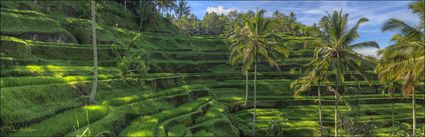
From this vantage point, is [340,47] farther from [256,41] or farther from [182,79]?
[182,79]

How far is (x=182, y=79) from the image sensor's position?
33.8 meters

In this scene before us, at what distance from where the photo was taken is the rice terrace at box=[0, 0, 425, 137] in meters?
14.0

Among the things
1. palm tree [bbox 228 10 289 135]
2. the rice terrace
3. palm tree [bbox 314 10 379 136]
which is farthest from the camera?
palm tree [bbox 228 10 289 135]

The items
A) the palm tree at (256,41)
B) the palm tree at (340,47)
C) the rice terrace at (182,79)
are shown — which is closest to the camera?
the rice terrace at (182,79)

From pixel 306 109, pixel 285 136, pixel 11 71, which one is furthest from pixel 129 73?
pixel 306 109

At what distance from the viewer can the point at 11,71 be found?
16.0m

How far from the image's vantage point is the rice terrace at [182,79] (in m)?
14.0

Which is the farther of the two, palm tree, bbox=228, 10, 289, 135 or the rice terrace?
palm tree, bbox=228, 10, 289, 135

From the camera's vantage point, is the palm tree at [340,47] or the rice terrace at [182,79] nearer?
the rice terrace at [182,79]

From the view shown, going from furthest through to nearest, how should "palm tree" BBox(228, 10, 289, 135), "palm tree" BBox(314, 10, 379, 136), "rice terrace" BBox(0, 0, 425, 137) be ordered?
"palm tree" BBox(228, 10, 289, 135)
"palm tree" BBox(314, 10, 379, 136)
"rice terrace" BBox(0, 0, 425, 137)

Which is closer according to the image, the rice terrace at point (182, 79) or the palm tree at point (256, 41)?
the rice terrace at point (182, 79)

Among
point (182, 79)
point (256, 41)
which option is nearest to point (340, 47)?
point (256, 41)

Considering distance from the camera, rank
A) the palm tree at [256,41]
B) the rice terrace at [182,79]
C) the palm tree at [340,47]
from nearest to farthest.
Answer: the rice terrace at [182,79], the palm tree at [340,47], the palm tree at [256,41]

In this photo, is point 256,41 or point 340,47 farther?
point 256,41
